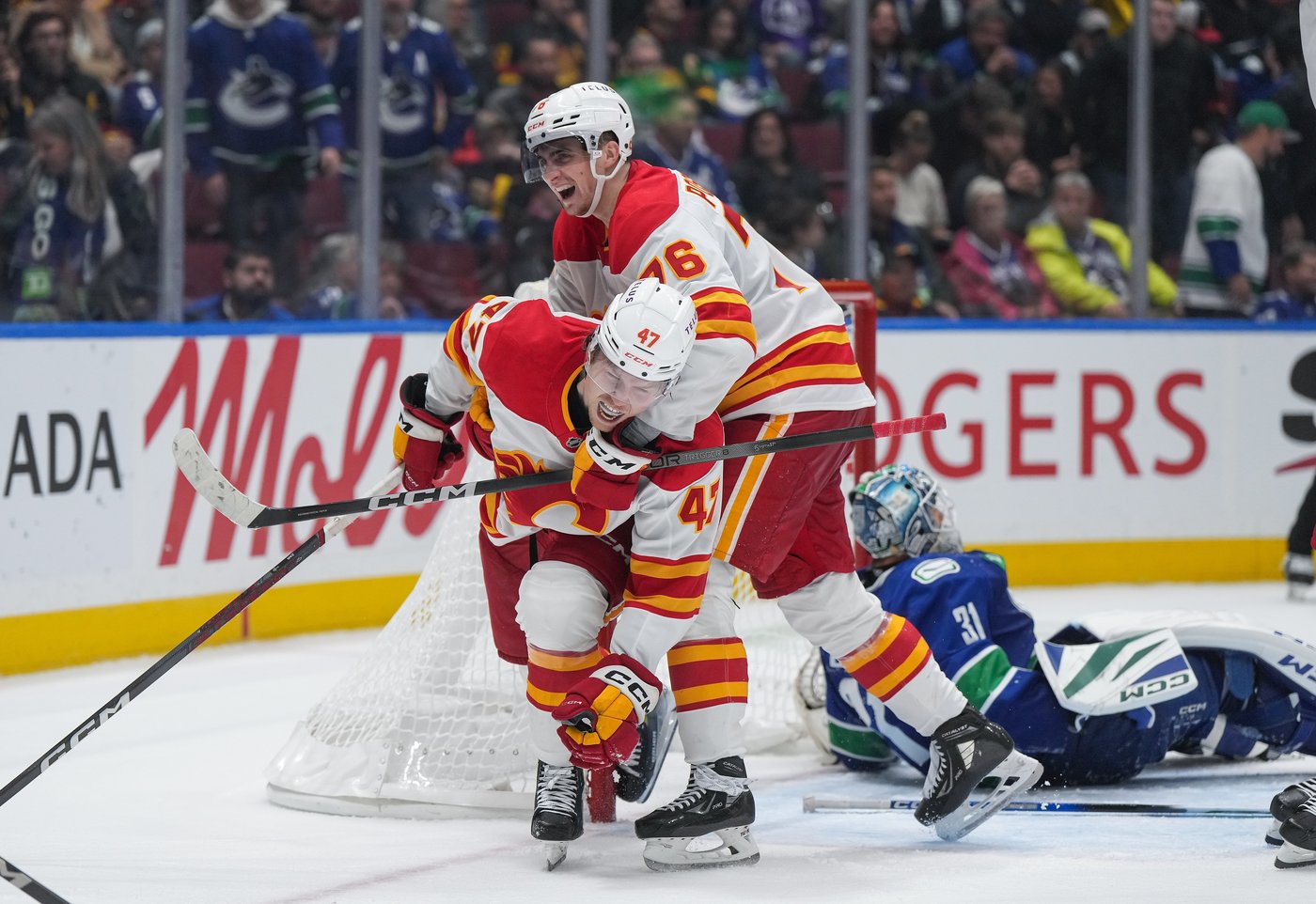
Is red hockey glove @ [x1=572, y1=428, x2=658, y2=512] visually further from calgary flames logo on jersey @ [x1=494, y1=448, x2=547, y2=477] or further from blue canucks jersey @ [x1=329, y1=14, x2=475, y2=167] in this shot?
blue canucks jersey @ [x1=329, y1=14, x2=475, y2=167]

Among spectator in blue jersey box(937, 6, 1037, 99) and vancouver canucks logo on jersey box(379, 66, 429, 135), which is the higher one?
spectator in blue jersey box(937, 6, 1037, 99)

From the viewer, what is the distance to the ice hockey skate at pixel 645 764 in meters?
3.30

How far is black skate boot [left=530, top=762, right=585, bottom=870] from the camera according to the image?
2953 millimetres

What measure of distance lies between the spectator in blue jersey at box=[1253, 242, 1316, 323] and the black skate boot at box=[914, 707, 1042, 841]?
414 cm

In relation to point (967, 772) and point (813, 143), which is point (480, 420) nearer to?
point (967, 772)

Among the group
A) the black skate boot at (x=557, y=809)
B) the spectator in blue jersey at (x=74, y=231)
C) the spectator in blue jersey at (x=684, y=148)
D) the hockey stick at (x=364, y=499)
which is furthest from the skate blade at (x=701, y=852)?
the spectator in blue jersey at (x=684, y=148)

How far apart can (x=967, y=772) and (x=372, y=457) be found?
2928 mm

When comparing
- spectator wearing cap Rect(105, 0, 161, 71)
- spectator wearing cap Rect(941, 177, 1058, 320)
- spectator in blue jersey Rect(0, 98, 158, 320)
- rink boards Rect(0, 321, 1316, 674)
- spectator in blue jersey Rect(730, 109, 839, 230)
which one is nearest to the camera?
rink boards Rect(0, 321, 1316, 674)

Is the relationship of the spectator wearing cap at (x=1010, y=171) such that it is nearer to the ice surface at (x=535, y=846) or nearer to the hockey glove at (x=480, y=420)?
the ice surface at (x=535, y=846)

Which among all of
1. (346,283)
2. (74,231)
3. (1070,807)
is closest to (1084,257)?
(346,283)

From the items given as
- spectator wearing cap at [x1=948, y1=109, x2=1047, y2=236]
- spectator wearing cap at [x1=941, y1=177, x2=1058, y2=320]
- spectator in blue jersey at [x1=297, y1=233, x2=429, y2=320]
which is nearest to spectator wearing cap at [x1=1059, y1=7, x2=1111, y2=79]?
spectator wearing cap at [x1=948, y1=109, x2=1047, y2=236]

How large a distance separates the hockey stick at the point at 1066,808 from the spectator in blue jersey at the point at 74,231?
2598mm

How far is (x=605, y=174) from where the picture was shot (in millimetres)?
3107

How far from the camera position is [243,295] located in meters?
5.52
